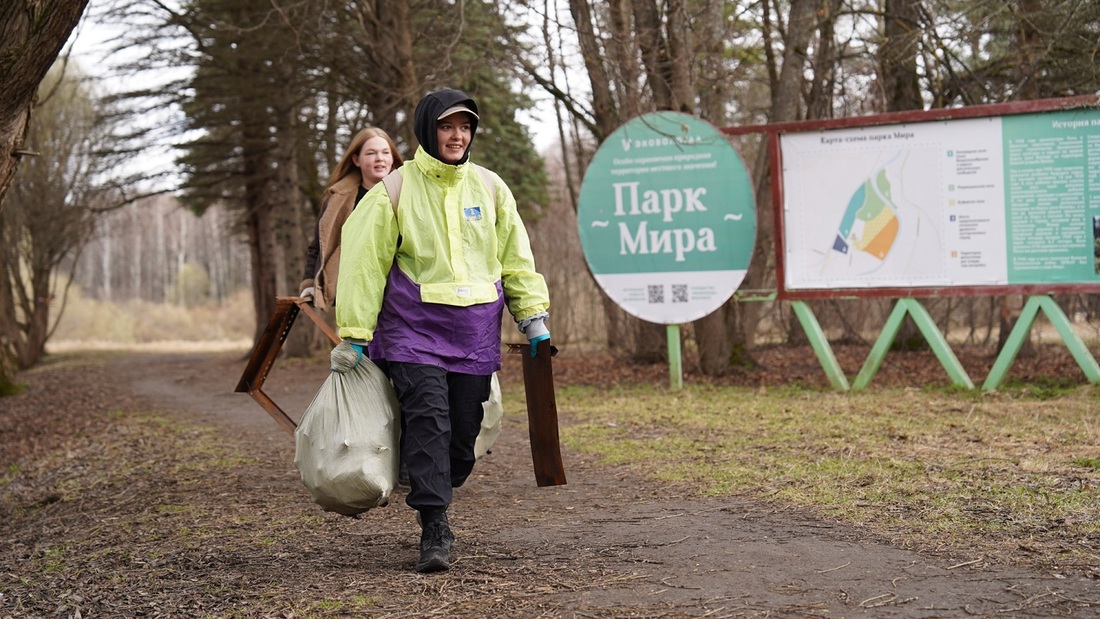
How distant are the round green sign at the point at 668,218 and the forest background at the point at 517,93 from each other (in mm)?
872

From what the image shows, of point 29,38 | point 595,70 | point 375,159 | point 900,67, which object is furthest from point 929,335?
point 29,38

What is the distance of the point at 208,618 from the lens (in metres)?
3.70

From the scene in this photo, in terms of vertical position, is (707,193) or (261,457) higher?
(707,193)

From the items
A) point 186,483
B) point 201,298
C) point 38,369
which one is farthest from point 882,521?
point 201,298

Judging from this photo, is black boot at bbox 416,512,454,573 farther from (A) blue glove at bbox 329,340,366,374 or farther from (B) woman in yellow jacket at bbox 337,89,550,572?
(A) blue glove at bbox 329,340,366,374

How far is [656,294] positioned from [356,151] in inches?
180

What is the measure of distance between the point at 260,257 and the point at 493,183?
1917cm

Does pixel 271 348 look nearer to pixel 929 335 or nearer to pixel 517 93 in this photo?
pixel 929 335

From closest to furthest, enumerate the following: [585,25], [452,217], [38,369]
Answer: [452,217]
[585,25]
[38,369]

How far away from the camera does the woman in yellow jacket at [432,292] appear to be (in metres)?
4.31

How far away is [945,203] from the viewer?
31.6 feet

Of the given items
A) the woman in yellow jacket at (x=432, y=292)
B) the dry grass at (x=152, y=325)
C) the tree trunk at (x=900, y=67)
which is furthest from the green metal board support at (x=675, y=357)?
the dry grass at (x=152, y=325)

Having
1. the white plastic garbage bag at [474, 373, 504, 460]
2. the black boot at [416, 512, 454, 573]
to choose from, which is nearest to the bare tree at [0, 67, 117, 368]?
the white plastic garbage bag at [474, 373, 504, 460]

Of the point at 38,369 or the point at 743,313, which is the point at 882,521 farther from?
the point at 38,369
